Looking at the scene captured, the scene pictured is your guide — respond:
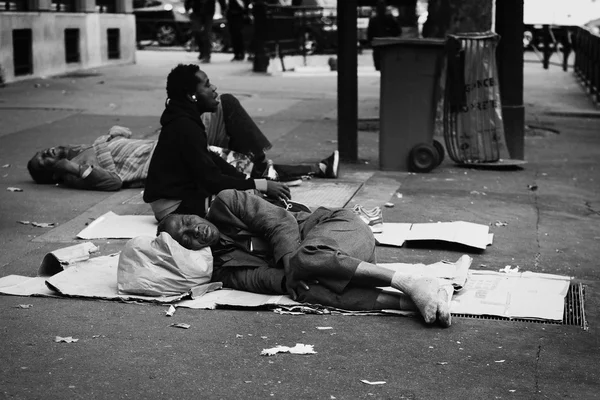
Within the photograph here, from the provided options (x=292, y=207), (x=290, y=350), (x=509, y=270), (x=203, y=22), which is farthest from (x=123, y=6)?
(x=290, y=350)

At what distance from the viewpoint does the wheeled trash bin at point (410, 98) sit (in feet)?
29.8

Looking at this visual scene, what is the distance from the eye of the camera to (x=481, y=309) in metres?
4.99

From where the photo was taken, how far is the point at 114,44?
22.1 meters

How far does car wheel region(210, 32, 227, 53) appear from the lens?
28.7m

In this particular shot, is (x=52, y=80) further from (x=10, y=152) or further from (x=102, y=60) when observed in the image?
(x=10, y=152)

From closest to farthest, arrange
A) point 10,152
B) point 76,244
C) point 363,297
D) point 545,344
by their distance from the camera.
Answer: point 545,344 → point 363,297 → point 76,244 → point 10,152

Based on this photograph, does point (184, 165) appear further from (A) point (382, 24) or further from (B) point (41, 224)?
(A) point (382, 24)

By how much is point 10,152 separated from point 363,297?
616cm

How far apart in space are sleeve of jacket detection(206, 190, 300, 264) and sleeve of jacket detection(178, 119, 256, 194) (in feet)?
2.26

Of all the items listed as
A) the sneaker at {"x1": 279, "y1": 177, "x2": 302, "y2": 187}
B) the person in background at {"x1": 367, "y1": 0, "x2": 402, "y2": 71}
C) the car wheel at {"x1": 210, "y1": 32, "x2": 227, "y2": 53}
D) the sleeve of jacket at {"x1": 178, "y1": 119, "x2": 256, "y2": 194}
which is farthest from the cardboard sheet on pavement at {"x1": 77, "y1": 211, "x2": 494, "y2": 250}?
the car wheel at {"x1": 210, "y1": 32, "x2": 227, "y2": 53}

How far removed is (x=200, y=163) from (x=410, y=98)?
352 centimetres

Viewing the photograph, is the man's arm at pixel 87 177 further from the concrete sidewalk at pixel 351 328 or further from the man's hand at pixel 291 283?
the man's hand at pixel 291 283

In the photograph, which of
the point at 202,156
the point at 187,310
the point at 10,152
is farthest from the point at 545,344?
the point at 10,152

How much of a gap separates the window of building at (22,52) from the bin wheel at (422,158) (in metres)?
10.0
